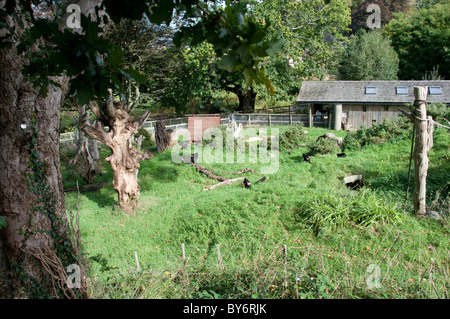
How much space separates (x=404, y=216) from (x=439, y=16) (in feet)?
96.0

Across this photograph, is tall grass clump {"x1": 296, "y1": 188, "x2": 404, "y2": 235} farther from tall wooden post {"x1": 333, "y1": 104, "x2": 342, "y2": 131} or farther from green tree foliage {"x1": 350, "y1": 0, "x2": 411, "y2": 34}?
green tree foliage {"x1": 350, "y1": 0, "x2": 411, "y2": 34}

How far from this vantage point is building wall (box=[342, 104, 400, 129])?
20.8m

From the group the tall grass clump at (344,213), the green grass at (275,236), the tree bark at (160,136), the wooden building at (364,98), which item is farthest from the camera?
the wooden building at (364,98)

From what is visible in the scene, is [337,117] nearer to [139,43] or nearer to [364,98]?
[364,98]

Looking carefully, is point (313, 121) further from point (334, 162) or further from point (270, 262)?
point (270, 262)

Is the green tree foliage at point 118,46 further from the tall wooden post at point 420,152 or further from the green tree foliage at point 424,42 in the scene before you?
the green tree foliage at point 424,42

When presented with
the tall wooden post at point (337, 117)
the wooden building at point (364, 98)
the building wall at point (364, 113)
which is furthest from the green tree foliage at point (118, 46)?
the building wall at point (364, 113)

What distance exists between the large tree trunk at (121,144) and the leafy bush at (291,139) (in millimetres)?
7303

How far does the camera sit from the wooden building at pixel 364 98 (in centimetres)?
2017

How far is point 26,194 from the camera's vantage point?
345cm

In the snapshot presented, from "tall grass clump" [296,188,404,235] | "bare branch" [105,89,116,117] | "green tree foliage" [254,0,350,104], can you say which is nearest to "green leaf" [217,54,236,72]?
"tall grass clump" [296,188,404,235]

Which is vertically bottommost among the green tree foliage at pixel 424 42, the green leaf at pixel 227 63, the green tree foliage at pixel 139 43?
the green leaf at pixel 227 63

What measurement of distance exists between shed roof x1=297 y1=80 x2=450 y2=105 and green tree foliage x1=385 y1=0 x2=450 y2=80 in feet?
30.0
